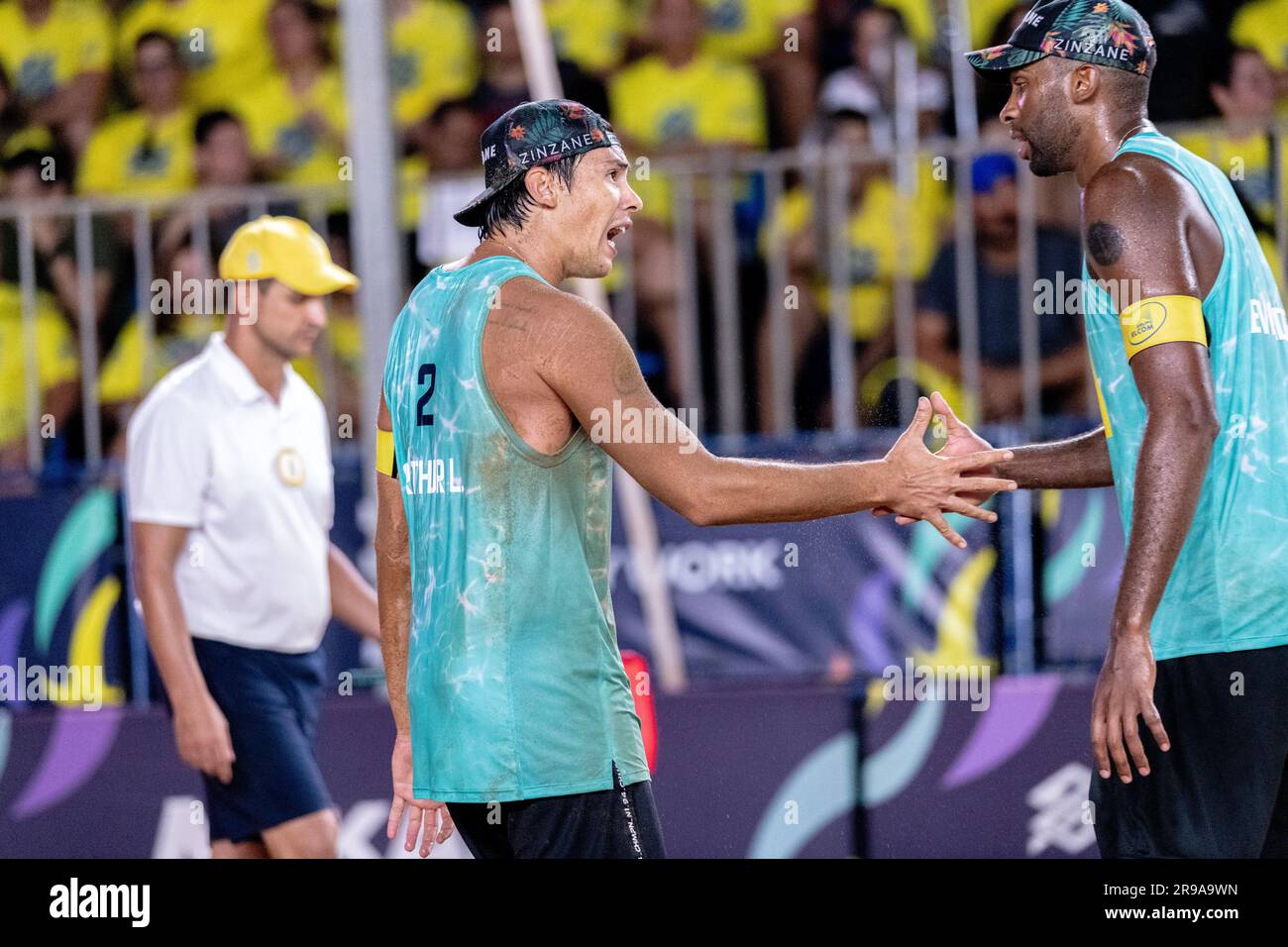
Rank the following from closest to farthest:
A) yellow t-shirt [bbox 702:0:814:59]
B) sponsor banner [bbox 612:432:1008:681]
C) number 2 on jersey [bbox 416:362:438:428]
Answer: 1. number 2 on jersey [bbox 416:362:438:428]
2. sponsor banner [bbox 612:432:1008:681]
3. yellow t-shirt [bbox 702:0:814:59]

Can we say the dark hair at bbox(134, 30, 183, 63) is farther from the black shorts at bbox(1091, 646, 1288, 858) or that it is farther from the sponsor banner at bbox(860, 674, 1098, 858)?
the black shorts at bbox(1091, 646, 1288, 858)

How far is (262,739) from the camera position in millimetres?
5191

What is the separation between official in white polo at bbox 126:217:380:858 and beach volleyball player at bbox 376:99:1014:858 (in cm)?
176

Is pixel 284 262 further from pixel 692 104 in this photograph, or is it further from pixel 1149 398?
pixel 1149 398

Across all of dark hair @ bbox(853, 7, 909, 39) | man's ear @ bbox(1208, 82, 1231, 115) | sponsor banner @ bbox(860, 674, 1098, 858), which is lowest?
sponsor banner @ bbox(860, 674, 1098, 858)

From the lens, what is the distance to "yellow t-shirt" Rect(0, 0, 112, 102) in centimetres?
791

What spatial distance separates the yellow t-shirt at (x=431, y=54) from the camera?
25.1 feet

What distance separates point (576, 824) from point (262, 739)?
2024 mm

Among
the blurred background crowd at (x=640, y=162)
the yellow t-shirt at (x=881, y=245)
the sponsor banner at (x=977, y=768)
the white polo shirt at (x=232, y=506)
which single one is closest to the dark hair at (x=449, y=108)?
the blurred background crowd at (x=640, y=162)

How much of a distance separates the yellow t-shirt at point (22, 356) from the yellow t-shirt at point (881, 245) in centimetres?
300

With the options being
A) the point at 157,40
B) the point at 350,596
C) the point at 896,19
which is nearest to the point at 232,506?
the point at 350,596

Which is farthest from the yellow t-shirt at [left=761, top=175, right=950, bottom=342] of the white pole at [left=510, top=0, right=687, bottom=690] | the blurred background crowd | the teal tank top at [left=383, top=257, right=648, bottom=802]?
the teal tank top at [left=383, top=257, right=648, bottom=802]

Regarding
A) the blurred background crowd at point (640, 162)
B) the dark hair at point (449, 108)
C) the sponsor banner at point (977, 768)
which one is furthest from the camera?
the dark hair at point (449, 108)

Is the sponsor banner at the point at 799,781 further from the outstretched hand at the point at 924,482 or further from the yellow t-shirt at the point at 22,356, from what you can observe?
the outstretched hand at the point at 924,482
